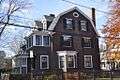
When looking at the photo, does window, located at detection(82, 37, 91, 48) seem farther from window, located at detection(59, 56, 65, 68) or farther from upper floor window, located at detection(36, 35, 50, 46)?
upper floor window, located at detection(36, 35, 50, 46)

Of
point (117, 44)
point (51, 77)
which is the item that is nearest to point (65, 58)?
point (51, 77)

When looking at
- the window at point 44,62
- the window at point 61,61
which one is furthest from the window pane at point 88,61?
the window at point 44,62

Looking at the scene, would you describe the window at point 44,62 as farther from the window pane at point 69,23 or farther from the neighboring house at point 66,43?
the window pane at point 69,23

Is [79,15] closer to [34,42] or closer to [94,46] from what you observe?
[94,46]

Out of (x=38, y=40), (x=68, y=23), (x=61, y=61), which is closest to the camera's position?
(x=38, y=40)

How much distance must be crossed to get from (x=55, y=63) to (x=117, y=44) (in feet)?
62.7

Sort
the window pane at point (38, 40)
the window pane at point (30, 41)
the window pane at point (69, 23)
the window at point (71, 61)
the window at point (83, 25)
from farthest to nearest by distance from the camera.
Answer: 1. the window at point (83, 25)
2. the window pane at point (69, 23)
3. the window pane at point (30, 41)
4. the window at point (71, 61)
5. the window pane at point (38, 40)

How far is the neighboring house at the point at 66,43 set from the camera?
4681cm

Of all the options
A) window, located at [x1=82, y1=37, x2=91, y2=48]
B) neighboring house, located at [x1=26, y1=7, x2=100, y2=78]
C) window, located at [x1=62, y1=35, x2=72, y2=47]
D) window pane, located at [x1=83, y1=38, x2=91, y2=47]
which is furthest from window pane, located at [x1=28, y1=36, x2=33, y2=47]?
window pane, located at [x1=83, y1=38, x2=91, y2=47]

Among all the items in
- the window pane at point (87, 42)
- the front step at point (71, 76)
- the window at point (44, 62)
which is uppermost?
the window pane at point (87, 42)

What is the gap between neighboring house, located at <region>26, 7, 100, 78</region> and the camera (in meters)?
46.8

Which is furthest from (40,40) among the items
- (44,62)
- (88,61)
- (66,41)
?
(88,61)

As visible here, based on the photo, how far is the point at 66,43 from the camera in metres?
48.4

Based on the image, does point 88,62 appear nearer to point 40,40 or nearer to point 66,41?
point 66,41
